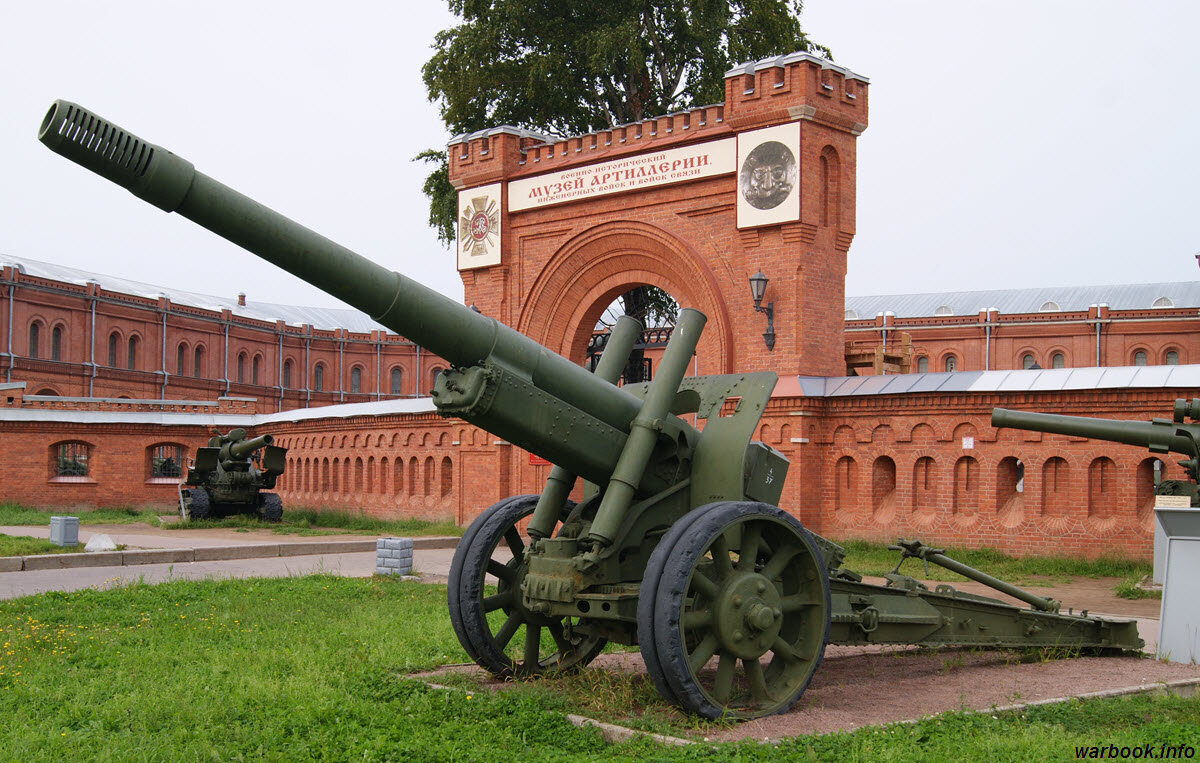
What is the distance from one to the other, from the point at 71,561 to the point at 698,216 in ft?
35.5

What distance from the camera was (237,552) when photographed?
53.3 ft

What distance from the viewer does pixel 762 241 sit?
17609 mm

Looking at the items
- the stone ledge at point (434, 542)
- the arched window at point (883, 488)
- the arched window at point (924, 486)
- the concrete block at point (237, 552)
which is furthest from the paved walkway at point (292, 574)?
the arched window at point (883, 488)

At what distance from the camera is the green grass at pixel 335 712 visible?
513cm

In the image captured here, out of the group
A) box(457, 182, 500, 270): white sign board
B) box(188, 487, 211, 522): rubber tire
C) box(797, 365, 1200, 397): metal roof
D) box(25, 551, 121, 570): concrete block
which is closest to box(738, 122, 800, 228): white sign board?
box(797, 365, 1200, 397): metal roof

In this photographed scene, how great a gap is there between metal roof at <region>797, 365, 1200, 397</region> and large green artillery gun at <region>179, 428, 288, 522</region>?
1247cm

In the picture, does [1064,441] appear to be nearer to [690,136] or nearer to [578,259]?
[690,136]

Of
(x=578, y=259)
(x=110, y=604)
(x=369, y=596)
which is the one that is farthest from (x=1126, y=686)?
(x=578, y=259)

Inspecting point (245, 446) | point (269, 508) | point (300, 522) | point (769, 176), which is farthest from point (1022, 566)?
point (269, 508)

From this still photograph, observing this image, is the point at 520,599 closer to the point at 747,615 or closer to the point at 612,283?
the point at 747,615

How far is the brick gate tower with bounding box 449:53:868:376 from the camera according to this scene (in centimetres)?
1727

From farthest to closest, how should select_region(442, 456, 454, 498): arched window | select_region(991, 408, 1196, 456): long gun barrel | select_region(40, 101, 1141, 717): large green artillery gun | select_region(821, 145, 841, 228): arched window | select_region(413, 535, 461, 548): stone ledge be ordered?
select_region(442, 456, 454, 498): arched window < select_region(413, 535, 461, 548): stone ledge < select_region(821, 145, 841, 228): arched window < select_region(991, 408, 1196, 456): long gun barrel < select_region(40, 101, 1141, 717): large green artillery gun

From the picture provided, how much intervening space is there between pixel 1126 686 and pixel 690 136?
43.8ft

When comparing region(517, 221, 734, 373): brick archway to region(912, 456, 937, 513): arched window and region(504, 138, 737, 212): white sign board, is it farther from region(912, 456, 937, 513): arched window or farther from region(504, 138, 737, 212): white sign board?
region(912, 456, 937, 513): arched window
